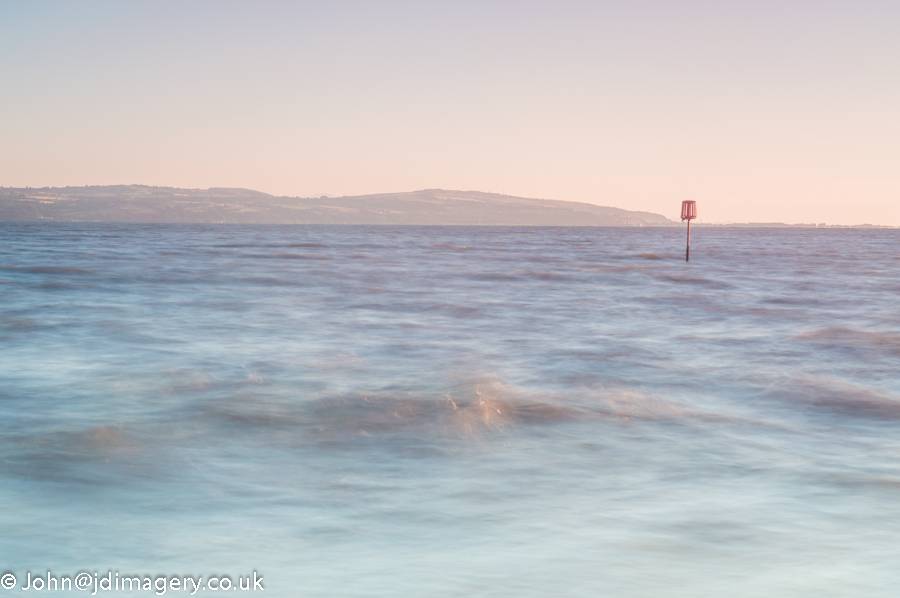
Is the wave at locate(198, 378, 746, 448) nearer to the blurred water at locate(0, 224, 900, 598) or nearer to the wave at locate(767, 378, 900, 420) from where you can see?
the blurred water at locate(0, 224, 900, 598)

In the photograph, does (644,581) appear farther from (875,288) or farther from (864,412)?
(875,288)

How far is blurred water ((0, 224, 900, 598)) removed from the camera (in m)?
5.44

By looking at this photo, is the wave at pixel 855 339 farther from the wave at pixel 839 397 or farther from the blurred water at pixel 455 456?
the wave at pixel 839 397

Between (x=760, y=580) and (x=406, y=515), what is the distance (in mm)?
2265

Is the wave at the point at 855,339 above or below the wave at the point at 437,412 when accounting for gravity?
above

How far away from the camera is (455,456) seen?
8.00 m

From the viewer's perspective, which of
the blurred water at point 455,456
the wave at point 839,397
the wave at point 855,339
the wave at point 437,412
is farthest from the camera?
the wave at point 855,339

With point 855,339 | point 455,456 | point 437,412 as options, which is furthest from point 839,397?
point 855,339

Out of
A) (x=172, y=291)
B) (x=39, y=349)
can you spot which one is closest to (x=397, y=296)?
(x=172, y=291)

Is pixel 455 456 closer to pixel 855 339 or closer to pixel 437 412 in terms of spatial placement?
pixel 437 412

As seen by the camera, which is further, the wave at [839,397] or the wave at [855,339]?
the wave at [855,339]

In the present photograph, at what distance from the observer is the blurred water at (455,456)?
5441 mm

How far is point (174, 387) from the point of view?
11164 millimetres

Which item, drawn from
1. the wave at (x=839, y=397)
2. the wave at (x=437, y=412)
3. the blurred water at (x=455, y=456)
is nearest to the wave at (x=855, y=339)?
the blurred water at (x=455, y=456)
